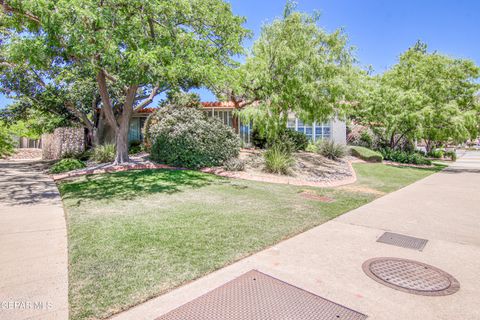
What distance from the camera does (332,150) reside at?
1642cm

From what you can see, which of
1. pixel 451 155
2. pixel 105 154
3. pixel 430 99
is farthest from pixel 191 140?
pixel 451 155

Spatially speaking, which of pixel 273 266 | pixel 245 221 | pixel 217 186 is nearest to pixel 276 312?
pixel 273 266

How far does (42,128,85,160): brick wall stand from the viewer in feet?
56.5

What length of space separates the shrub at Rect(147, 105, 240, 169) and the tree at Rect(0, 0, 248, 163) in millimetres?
1642

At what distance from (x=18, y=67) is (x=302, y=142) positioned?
15.0m

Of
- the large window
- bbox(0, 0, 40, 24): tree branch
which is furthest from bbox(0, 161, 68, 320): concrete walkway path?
the large window

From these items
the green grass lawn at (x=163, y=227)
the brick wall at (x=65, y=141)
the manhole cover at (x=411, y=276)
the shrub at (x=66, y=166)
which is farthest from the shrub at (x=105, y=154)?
the manhole cover at (x=411, y=276)

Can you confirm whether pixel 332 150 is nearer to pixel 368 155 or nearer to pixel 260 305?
pixel 368 155

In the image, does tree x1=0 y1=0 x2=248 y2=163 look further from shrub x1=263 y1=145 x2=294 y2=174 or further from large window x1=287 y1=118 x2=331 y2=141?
large window x1=287 y1=118 x2=331 y2=141

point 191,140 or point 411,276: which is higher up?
point 191,140

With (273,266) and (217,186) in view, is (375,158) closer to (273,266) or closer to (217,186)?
(217,186)

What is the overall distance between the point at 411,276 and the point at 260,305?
6.31ft

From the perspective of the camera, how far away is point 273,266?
3443mm

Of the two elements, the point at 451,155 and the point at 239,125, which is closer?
the point at 239,125
